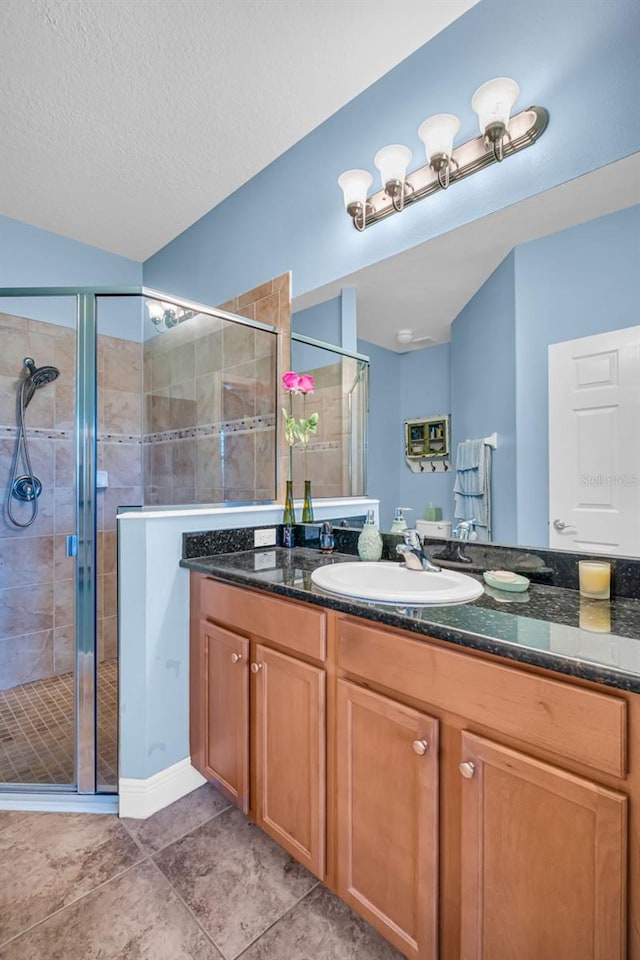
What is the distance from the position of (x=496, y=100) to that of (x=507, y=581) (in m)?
1.40

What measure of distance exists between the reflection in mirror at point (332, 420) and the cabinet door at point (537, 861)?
111 centimetres

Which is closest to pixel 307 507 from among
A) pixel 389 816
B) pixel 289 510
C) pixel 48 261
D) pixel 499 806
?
pixel 289 510

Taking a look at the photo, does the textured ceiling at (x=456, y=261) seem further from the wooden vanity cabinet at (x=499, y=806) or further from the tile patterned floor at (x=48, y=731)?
the tile patterned floor at (x=48, y=731)

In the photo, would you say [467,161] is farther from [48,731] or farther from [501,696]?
[48,731]

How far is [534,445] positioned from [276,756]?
1.17 meters

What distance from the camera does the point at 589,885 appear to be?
0.72 metres

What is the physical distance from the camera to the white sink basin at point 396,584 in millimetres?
1037

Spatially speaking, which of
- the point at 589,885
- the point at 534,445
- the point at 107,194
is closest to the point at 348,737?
the point at 589,885

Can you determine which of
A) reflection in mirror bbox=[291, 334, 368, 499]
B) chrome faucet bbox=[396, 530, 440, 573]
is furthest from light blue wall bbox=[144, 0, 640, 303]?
chrome faucet bbox=[396, 530, 440, 573]

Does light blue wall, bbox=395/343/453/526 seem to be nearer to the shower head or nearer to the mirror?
the mirror

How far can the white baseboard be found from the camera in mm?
1553

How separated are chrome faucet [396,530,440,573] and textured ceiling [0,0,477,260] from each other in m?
1.74

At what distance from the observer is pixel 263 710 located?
1.32 metres

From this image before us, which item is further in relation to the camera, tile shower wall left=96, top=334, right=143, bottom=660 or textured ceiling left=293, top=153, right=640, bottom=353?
tile shower wall left=96, top=334, right=143, bottom=660
